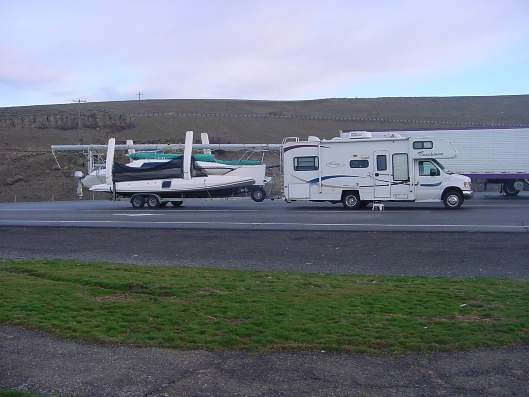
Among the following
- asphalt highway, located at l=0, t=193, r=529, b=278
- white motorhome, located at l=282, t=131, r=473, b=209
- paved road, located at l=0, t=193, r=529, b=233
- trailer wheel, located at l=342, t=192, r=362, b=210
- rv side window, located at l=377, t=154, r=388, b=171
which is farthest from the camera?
trailer wheel, located at l=342, t=192, r=362, b=210

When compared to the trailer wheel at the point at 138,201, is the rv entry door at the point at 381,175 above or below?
above

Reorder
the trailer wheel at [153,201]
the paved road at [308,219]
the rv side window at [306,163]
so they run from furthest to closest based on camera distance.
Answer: the trailer wheel at [153,201] < the rv side window at [306,163] < the paved road at [308,219]

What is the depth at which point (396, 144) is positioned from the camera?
26.6 metres

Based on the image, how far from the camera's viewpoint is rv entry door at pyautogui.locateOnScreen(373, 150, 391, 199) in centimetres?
2648

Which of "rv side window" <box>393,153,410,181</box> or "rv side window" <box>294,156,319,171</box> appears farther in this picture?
"rv side window" <box>294,156,319,171</box>

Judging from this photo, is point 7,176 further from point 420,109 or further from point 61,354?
point 420,109

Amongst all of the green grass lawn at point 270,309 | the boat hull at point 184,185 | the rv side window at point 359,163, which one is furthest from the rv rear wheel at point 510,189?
the green grass lawn at point 270,309

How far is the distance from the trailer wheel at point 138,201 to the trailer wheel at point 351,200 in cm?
962

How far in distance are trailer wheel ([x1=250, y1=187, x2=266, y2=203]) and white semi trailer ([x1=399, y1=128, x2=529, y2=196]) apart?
9.37 meters

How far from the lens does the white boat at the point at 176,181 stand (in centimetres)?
2888

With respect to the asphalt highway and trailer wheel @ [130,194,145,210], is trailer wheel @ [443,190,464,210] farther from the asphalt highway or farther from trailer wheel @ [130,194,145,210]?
trailer wheel @ [130,194,145,210]

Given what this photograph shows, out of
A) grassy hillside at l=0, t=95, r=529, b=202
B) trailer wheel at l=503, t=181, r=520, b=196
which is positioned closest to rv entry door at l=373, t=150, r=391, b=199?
trailer wheel at l=503, t=181, r=520, b=196

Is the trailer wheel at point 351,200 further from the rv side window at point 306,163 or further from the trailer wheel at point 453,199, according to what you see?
the trailer wheel at point 453,199

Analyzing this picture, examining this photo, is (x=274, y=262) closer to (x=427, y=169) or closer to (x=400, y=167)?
(x=400, y=167)
